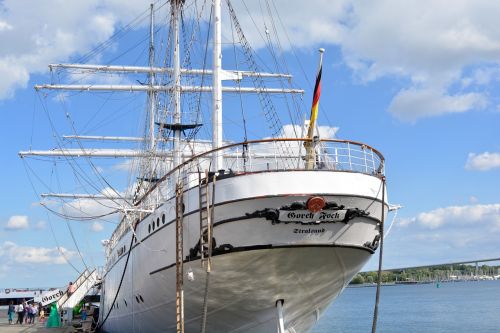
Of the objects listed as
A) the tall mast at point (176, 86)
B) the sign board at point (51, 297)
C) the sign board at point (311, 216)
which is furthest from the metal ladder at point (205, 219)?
the sign board at point (51, 297)

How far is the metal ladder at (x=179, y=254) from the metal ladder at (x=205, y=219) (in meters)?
0.60

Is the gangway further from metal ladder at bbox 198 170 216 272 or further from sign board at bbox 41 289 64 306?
metal ladder at bbox 198 170 216 272

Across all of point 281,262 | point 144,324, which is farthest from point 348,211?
point 144,324

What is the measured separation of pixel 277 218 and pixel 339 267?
2686mm

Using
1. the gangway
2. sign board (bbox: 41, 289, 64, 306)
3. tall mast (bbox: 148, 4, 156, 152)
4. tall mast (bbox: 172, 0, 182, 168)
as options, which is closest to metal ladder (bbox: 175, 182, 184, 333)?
tall mast (bbox: 172, 0, 182, 168)

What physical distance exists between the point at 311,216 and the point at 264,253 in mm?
1357

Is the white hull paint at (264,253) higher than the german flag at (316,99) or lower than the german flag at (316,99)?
lower

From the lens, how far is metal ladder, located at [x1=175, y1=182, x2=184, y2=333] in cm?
1409

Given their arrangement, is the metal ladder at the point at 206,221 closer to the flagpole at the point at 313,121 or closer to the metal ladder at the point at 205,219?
the metal ladder at the point at 205,219

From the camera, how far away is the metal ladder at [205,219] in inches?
532

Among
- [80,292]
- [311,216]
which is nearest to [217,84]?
[311,216]

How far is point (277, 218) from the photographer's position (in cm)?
1330

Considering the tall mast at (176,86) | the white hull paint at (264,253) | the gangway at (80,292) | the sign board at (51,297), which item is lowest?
the sign board at (51,297)

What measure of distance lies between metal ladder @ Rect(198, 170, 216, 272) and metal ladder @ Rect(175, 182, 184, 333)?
1.97ft
